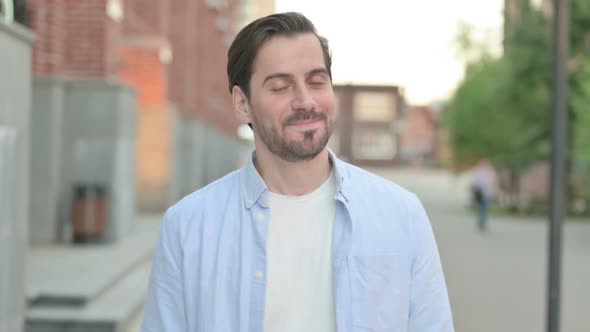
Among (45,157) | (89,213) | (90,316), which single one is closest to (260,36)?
→ (90,316)

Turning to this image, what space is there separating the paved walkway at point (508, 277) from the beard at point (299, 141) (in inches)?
255

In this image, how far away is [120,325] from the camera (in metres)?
7.86

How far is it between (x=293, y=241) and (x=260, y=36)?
52 cm

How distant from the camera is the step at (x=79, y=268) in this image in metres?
8.35

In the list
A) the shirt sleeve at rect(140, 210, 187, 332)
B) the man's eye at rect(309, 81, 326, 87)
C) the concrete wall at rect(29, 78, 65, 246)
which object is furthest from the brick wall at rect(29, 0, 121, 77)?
the man's eye at rect(309, 81, 326, 87)

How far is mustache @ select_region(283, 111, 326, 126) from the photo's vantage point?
217 centimetres

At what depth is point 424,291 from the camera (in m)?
2.23

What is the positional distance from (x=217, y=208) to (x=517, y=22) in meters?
29.2

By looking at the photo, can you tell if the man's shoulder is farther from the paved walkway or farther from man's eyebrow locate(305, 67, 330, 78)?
the paved walkway

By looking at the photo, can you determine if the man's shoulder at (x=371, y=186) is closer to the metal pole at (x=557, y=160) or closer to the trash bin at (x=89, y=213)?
the metal pole at (x=557, y=160)

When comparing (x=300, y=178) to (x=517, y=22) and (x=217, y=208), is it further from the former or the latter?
(x=517, y=22)

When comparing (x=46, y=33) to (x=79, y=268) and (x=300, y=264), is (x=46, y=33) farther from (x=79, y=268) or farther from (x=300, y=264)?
(x=300, y=264)

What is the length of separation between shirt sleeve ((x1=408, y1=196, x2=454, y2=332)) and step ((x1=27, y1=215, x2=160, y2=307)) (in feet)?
21.5

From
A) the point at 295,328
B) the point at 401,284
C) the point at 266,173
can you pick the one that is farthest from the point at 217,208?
the point at 401,284
